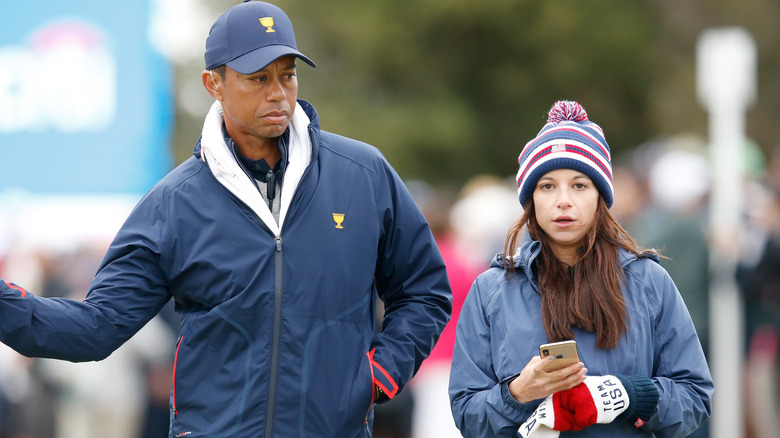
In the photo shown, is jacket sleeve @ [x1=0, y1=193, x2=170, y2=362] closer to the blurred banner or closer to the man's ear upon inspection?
the man's ear

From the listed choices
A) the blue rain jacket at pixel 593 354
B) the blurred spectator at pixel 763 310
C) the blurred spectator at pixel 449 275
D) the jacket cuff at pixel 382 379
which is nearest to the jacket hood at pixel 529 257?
the blue rain jacket at pixel 593 354

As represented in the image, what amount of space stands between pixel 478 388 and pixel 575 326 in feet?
1.32

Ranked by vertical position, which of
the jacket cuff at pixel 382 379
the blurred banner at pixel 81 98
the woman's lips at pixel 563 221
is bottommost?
the jacket cuff at pixel 382 379

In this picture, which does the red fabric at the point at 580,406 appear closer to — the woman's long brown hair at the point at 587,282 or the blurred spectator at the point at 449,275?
the woman's long brown hair at the point at 587,282

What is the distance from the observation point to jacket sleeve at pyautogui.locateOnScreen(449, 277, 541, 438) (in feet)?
13.1

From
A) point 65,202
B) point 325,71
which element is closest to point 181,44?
point 325,71

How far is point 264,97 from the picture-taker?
4273 mm

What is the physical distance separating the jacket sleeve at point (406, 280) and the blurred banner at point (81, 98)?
8.12 metres

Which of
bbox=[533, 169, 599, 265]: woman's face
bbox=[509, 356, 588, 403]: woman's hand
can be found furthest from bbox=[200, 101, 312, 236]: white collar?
bbox=[509, 356, 588, 403]: woman's hand

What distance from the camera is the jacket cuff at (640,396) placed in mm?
3826

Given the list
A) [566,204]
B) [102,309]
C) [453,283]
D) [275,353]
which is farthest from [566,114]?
[453,283]

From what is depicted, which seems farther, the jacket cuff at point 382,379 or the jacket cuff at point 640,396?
the jacket cuff at point 382,379

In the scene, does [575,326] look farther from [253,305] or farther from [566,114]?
[253,305]

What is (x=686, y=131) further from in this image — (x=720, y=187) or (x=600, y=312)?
(x=600, y=312)
